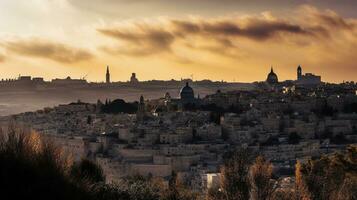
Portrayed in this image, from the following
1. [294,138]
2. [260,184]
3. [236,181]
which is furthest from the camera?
[294,138]

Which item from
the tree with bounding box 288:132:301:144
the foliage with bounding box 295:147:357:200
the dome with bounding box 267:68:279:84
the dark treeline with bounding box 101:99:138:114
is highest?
the dome with bounding box 267:68:279:84

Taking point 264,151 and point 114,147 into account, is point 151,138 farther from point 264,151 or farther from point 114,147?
Result: point 264,151

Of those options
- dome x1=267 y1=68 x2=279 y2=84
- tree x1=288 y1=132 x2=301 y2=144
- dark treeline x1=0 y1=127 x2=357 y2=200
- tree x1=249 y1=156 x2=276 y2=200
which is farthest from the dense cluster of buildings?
dome x1=267 y1=68 x2=279 y2=84

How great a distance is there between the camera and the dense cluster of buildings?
140 feet

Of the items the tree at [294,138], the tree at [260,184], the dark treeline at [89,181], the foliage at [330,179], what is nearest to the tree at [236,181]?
the dark treeline at [89,181]

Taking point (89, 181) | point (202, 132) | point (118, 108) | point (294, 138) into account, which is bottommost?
point (294, 138)

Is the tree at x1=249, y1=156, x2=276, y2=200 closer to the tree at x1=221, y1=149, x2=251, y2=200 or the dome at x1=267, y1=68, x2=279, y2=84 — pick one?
the tree at x1=221, y1=149, x2=251, y2=200

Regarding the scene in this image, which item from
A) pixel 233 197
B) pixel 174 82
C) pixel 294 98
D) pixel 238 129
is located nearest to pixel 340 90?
pixel 294 98

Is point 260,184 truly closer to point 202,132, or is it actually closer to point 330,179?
point 330,179

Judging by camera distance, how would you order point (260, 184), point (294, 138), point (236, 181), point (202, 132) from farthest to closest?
1. point (202, 132)
2. point (294, 138)
3. point (260, 184)
4. point (236, 181)

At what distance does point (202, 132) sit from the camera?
52.5 meters

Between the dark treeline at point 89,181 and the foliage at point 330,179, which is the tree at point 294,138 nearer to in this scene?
the foliage at point 330,179

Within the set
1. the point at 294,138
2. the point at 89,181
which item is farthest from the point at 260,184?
the point at 294,138

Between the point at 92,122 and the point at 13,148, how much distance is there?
4913 cm
